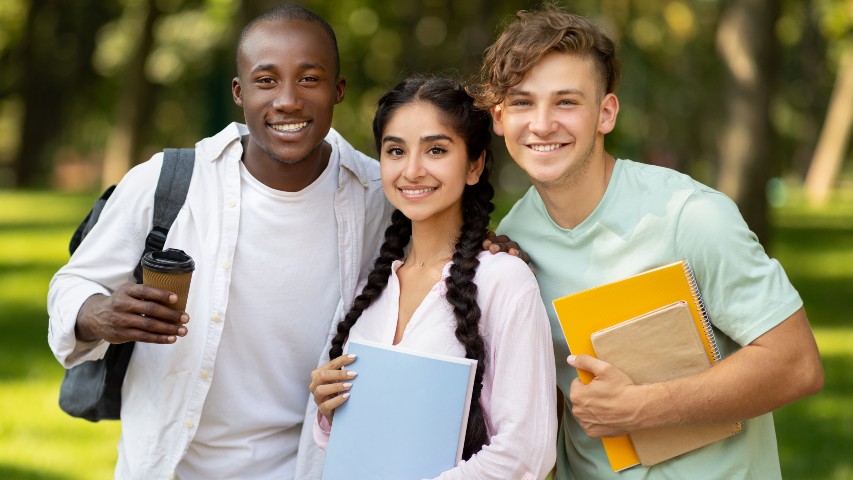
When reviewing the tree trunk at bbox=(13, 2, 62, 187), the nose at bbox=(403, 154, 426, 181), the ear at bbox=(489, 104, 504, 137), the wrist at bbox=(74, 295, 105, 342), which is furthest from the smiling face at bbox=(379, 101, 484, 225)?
the tree trunk at bbox=(13, 2, 62, 187)

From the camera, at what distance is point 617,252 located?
3.34 meters

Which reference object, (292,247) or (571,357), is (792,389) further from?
(292,247)

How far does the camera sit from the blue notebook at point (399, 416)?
310 cm

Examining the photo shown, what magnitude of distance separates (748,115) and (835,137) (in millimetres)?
13375

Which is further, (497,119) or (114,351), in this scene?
(114,351)

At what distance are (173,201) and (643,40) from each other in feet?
85.9

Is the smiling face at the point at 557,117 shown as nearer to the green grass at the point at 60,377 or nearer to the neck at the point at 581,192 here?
the neck at the point at 581,192

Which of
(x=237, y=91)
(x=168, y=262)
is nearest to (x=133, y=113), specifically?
(x=237, y=91)

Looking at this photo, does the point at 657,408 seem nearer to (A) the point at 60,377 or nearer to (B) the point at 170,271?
(B) the point at 170,271

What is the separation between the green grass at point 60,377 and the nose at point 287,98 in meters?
3.49

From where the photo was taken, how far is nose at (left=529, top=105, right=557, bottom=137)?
3.31 metres

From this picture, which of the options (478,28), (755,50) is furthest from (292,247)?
(478,28)

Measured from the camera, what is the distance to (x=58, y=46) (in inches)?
1318

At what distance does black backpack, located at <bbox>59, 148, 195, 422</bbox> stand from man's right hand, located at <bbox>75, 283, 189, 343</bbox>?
29 centimetres
